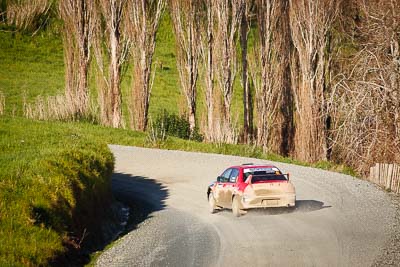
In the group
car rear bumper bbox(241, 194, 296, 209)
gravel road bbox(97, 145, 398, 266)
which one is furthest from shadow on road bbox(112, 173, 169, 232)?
car rear bumper bbox(241, 194, 296, 209)

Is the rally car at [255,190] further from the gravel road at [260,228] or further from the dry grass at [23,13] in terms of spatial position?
the dry grass at [23,13]

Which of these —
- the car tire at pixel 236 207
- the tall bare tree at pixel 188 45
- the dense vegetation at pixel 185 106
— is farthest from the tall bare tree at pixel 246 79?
the car tire at pixel 236 207

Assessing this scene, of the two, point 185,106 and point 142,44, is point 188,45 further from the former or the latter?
point 185,106

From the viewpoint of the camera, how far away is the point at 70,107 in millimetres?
37406

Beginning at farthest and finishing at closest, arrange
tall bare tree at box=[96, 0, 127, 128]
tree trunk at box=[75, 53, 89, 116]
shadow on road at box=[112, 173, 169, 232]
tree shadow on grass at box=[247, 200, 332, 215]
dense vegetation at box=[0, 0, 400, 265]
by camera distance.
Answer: tall bare tree at box=[96, 0, 127, 128] → tree trunk at box=[75, 53, 89, 116] → shadow on road at box=[112, 173, 169, 232] → tree shadow on grass at box=[247, 200, 332, 215] → dense vegetation at box=[0, 0, 400, 265]

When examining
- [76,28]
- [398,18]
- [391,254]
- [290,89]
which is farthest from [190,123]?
[391,254]

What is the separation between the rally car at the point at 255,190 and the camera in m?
16.9

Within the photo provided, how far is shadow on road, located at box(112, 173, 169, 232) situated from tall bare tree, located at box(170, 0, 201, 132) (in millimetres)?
13611

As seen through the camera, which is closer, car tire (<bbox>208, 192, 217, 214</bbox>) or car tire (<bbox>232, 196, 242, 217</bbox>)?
car tire (<bbox>232, 196, 242, 217</bbox>)

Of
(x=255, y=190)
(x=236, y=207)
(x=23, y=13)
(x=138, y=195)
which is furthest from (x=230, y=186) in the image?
(x=23, y=13)

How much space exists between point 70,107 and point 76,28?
204 inches

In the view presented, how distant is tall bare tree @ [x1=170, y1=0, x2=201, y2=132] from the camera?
3925cm

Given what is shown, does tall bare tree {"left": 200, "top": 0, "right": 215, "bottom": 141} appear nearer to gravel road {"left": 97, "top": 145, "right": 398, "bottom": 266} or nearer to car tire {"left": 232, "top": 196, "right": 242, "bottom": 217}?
gravel road {"left": 97, "top": 145, "right": 398, "bottom": 266}

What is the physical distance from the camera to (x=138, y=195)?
2219 cm
